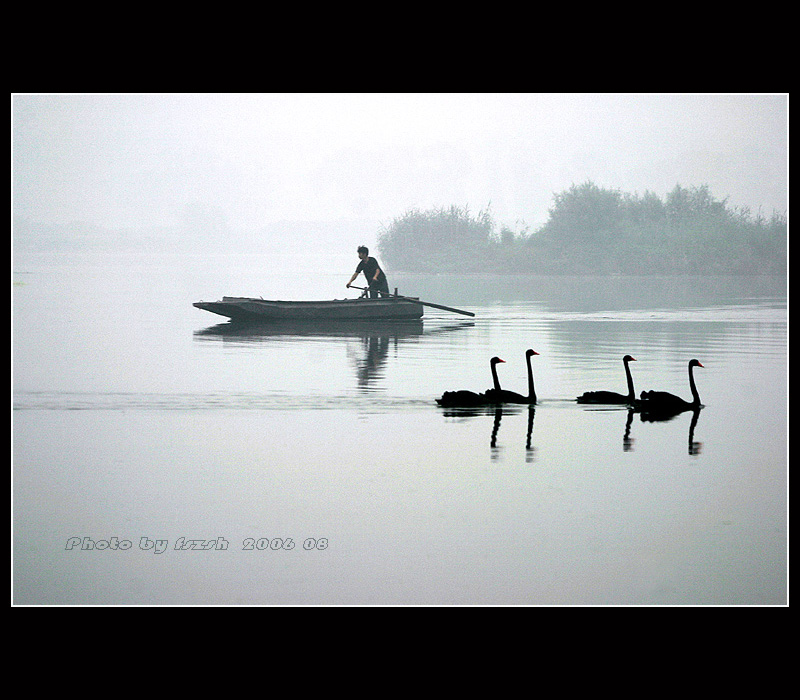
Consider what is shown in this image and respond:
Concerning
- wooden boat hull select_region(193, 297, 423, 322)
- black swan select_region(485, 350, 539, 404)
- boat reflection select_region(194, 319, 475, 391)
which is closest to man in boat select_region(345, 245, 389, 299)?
wooden boat hull select_region(193, 297, 423, 322)

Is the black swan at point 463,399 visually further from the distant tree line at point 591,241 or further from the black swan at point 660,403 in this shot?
the distant tree line at point 591,241

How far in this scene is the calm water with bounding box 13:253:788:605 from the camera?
237 inches

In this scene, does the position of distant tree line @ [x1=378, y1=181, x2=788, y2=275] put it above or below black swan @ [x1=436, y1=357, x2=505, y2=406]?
above

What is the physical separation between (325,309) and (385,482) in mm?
6910

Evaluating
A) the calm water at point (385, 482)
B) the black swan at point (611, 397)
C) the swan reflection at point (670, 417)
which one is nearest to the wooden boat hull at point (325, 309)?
the calm water at point (385, 482)

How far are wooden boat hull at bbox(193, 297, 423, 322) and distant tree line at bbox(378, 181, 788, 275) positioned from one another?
6.39m

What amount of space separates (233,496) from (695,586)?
8.09 feet

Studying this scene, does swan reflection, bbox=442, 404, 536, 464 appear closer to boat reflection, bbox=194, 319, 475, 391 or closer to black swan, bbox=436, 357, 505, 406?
black swan, bbox=436, 357, 505, 406

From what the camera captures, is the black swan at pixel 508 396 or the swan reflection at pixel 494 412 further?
the black swan at pixel 508 396

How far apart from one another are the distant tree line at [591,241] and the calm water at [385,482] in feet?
30.5

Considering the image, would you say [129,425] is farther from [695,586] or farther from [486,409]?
[695,586]

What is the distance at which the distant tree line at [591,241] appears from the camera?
20250mm

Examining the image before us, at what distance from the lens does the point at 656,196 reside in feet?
73.8

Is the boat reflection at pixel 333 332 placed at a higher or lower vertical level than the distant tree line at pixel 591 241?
lower
